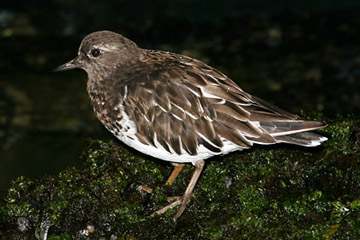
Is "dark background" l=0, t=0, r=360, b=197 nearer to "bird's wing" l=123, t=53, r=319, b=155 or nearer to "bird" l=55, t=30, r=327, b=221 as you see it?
"bird" l=55, t=30, r=327, b=221

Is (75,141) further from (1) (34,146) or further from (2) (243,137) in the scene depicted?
(2) (243,137)

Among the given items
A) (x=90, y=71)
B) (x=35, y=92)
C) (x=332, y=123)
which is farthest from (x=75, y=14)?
(x=332, y=123)

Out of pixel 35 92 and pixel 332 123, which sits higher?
pixel 332 123

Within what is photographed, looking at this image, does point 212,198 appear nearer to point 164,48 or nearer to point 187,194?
point 187,194

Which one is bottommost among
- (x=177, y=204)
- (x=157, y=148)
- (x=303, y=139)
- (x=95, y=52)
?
(x=177, y=204)

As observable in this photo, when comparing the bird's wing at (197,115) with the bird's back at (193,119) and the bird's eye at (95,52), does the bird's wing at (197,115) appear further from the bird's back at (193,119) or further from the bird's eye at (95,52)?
the bird's eye at (95,52)

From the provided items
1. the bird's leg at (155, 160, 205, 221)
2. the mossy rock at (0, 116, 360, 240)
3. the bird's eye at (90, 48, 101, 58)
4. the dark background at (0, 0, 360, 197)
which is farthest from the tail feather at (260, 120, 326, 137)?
the dark background at (0, 0, 360, 197)

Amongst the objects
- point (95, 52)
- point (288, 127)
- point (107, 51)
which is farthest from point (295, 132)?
point (95, 52)
